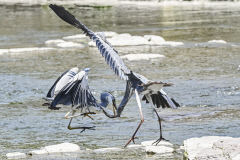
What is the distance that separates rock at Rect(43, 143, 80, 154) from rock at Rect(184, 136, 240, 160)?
68.4 inches

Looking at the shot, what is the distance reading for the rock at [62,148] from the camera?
859cm

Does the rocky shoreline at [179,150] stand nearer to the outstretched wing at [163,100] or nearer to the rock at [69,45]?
the outstretched wing at [163,100]

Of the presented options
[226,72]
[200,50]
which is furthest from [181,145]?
[200,50]

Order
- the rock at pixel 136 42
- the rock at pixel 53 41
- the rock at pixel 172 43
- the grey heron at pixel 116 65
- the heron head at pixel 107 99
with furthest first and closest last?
the rock at pixel 53 41 → the rock at pixel 136 42 → the rock at pixel 172 43 → the heron head at pixel 107 99 → the grey heron at pixel 116 65

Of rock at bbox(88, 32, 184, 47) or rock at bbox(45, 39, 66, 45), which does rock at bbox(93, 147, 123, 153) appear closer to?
rock at bbox(88, 32, 184, 47)

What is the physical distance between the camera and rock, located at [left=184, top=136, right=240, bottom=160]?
683 cm

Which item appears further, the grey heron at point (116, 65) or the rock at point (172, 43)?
the rock at point (172, 43)

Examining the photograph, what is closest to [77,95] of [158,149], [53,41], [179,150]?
[158,149]

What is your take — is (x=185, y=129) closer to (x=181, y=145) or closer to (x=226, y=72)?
(x=181, y=145)

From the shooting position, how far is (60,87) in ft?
25.3

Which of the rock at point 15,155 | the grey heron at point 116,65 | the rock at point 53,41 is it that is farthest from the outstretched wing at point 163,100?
the rock at point 53,41

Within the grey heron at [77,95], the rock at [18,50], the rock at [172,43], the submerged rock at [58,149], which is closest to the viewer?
the grey heron at [77,95]

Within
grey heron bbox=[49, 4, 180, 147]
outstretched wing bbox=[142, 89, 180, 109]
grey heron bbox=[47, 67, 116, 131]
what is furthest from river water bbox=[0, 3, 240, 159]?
grey heron bbox=[49, 4, 180, 147]

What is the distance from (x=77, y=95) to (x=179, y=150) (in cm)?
174
